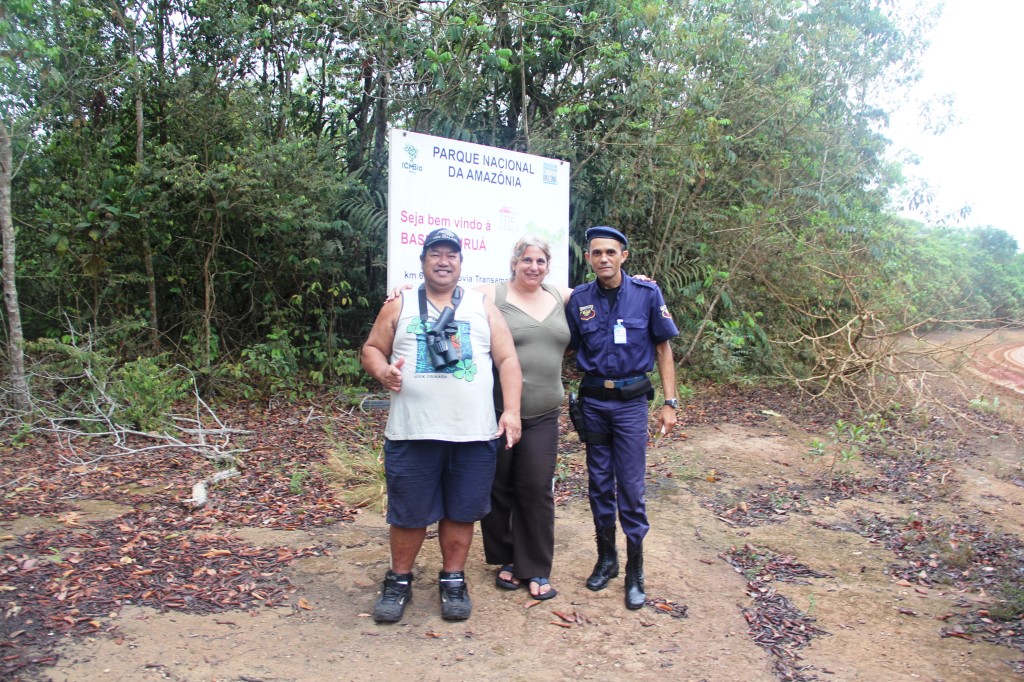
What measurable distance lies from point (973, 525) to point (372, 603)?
162 inches

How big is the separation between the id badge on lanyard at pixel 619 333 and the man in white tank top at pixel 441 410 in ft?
1.82

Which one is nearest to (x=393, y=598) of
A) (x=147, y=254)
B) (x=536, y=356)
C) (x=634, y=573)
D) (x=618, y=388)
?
(x=634, y=573)

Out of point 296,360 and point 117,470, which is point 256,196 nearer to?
point 296,360

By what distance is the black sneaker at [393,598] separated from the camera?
11.0ft

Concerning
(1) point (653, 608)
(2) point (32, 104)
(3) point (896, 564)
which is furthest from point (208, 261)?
(3) point (896, 564)

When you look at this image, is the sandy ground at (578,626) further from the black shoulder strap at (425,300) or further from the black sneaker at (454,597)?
the black shoulder strap at (425,300)

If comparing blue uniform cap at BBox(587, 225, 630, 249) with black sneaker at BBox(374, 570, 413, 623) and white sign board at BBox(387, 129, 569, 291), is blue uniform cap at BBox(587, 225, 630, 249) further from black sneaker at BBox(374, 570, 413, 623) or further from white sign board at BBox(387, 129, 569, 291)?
black sneaker at BBox(374, 570, 413, 623)

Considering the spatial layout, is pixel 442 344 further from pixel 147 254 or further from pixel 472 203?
pixel 147 254

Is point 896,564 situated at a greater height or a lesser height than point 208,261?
lesser

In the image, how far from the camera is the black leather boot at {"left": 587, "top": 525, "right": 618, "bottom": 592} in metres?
3.79

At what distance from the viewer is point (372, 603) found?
3.59m

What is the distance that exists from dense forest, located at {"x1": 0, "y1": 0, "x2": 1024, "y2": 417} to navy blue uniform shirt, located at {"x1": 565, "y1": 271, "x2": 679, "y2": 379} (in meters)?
4.52

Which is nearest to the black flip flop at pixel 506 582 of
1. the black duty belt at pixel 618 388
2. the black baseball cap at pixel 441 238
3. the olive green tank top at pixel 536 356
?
the olive green tank top at pixel 536 356

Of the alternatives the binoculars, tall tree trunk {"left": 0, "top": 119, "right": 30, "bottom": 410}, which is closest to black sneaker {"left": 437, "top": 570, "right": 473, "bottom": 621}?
the binoculars
